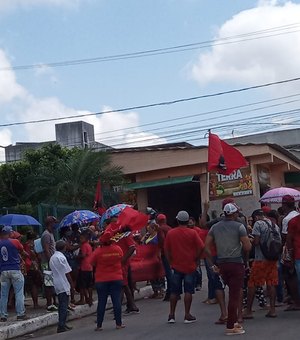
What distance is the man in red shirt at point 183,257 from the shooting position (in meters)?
11.3

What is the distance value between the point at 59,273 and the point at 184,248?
2.27m

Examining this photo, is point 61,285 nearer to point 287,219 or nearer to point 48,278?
point 48,278

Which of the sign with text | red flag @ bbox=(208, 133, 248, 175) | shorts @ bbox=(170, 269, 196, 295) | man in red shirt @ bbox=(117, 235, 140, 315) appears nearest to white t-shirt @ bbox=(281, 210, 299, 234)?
shorts @ bbox=(170, 269, 196, 295)

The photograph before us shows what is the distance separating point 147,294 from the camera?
16.8m

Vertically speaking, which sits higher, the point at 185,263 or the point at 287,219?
the point at 287,219

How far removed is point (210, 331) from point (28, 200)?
55.5ft

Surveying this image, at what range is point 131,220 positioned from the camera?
535 inches

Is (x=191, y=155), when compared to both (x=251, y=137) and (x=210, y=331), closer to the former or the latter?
(x=210, y=331)

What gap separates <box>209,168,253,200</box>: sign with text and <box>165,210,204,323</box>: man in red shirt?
18.8 meters

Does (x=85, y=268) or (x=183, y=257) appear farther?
(x=85, y=268)

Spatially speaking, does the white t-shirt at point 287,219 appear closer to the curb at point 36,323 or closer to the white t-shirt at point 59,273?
the white t-shirt at point 59,273

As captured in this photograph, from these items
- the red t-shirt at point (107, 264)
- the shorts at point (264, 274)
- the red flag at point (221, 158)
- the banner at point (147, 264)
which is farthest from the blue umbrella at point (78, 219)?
the shorts at point (264, 274)

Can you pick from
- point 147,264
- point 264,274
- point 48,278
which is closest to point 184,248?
point 264,274

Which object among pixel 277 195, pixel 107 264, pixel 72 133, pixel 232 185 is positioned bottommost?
pixel 107 264
